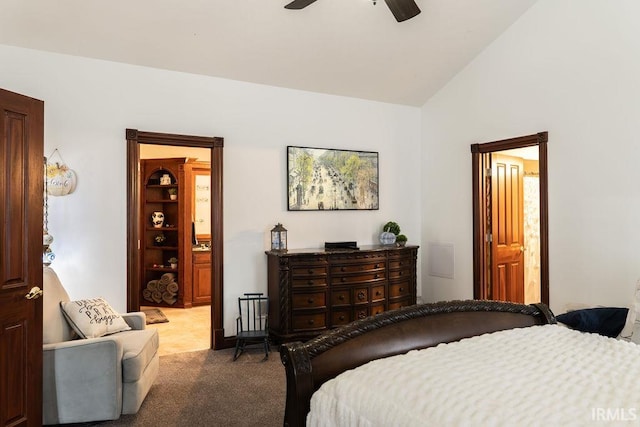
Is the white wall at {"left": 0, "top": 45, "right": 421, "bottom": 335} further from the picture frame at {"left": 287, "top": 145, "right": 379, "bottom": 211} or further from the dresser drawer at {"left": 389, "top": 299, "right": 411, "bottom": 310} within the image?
the dresser drawer at {"left": 389, "top": 299, "right": 411, "bottom": 310}

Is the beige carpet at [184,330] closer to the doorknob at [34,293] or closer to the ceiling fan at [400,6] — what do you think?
the doorknob at [34,293]

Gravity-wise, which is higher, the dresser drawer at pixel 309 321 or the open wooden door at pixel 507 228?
the open wooden door at pixel 507 228

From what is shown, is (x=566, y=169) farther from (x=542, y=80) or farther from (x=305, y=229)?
(x=305, y=229)

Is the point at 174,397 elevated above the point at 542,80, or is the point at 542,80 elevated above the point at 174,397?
the point at 542,80

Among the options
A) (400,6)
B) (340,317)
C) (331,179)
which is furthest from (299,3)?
(340,317)

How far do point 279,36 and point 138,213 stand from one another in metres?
2.21

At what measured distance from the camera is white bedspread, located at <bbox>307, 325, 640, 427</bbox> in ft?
4.04

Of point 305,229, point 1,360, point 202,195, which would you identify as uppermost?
point 202,195

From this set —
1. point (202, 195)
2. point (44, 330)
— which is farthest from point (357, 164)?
point (44, 330)

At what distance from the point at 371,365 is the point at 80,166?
3.44 m

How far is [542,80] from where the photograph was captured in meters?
4.40

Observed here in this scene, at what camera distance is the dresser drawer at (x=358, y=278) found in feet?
15.1

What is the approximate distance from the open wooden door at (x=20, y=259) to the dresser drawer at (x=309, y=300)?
2.30 m

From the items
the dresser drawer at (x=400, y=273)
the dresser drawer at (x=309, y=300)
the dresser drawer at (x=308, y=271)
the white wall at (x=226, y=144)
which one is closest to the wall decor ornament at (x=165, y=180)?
the white wall at (x=226, y=144)
